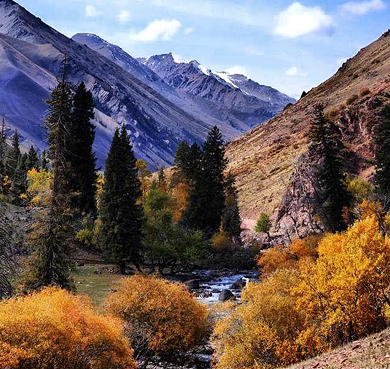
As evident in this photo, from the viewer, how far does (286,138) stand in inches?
5871

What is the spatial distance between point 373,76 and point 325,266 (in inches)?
5426

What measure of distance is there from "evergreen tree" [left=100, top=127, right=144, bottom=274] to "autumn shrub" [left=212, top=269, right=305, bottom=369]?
28810 mm

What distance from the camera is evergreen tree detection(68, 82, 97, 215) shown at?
69.1 meters

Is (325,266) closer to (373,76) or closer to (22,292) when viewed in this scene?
(22,292)

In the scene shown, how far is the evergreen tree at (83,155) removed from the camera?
69125mm

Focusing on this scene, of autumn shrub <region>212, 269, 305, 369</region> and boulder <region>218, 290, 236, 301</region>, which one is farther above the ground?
autumn shrub <region>212, 269, 305, 369</region>

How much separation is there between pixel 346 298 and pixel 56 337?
17682 millimetres

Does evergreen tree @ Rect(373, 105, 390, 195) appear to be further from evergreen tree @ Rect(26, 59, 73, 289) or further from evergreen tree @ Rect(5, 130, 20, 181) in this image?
evergreen tree @ Rect(5, 130, 20, 181)

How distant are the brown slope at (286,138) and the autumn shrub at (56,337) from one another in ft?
237

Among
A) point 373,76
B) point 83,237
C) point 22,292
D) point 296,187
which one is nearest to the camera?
point 22,292

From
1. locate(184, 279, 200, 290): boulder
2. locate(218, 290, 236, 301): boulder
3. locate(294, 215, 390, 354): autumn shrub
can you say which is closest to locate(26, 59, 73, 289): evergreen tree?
locate(294, 215, 390, 354): autumn shrub

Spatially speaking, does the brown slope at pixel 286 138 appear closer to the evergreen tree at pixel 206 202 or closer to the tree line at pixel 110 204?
the tree line at pixel 110 204

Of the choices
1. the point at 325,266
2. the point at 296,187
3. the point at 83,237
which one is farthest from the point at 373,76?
the point at 325,266

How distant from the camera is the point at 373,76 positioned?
502 feet
